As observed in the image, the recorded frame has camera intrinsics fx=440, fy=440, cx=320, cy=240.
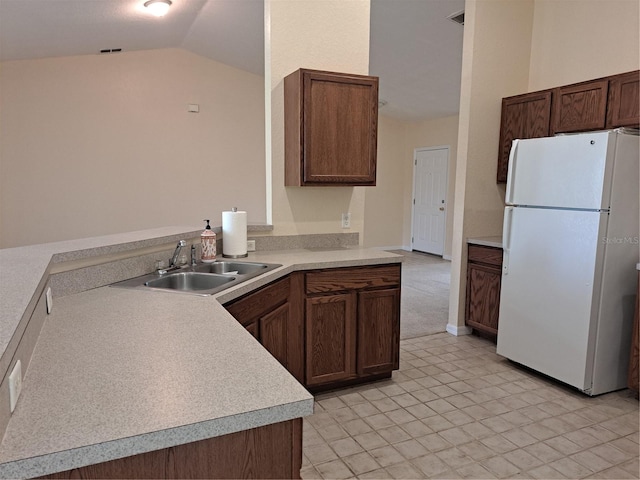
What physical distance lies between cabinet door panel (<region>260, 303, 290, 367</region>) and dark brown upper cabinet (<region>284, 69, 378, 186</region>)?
0.89 m

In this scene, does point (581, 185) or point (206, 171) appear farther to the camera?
point (206, 171)

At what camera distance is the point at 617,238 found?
2682 millimetres

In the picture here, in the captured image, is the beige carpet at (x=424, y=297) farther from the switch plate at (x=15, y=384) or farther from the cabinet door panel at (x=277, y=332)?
the switch plate at (x=15, y=384)

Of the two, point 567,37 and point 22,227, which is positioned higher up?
point 567,37

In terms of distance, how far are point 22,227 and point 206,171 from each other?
2242 millimetres

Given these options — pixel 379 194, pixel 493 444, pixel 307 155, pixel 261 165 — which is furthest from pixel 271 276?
pixel 379 194

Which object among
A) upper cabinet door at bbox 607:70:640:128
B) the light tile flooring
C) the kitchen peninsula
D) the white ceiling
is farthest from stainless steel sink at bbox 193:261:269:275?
upper cabinet door at bbox 607:70:640:128

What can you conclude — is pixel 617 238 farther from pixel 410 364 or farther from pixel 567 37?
pixel 567 37

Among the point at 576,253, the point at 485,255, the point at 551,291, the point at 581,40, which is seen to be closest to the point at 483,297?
the point at 485,255

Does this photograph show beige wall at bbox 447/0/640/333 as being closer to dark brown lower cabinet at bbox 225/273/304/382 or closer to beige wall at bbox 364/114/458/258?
dark brown lower cabinet at bbox 225/273/304/382

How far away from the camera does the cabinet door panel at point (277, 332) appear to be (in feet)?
7.38

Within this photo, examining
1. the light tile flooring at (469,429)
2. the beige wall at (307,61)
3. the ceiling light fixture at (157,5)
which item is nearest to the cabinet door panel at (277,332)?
the light tile flooring at (469,429)

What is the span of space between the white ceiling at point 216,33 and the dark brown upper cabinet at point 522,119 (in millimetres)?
1041

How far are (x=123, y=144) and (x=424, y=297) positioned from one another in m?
4.13
